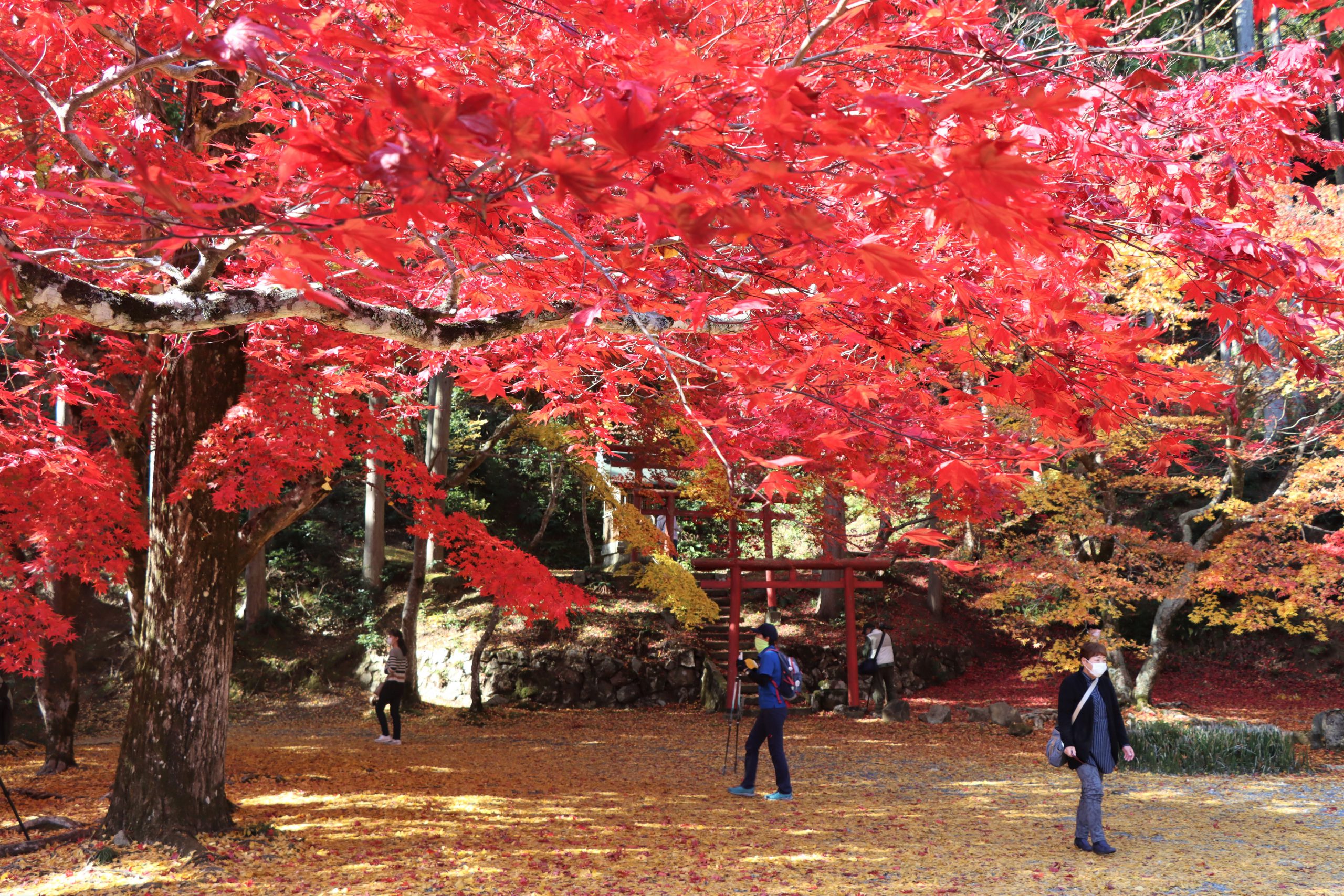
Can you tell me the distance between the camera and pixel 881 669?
12.7m

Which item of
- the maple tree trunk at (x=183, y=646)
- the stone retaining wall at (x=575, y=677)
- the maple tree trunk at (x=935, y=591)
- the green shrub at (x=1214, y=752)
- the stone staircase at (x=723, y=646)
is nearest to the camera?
the maple tree trunk at (x=183, y=646)

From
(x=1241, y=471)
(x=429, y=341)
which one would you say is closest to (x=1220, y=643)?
(x=1241, y=471)

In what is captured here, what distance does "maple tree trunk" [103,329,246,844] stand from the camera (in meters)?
5.21

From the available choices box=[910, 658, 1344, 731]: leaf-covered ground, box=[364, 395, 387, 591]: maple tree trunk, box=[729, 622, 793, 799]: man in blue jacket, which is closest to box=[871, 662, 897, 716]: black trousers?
box=[910, 658, 1344, 731]: leaf-covered ground

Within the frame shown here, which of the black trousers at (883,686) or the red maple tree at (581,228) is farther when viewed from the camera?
the black trousers at (883,686)

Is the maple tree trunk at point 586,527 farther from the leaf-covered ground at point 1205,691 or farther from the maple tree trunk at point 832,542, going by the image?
the leaf-covered ground at point 1205,691

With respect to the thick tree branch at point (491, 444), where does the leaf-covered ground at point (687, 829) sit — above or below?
below

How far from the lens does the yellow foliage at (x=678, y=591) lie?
11.8m

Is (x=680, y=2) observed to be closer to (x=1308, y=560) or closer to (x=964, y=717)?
(x=1308, y=560)

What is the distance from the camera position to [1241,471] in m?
10.8

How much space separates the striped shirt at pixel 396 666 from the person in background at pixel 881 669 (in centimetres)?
643

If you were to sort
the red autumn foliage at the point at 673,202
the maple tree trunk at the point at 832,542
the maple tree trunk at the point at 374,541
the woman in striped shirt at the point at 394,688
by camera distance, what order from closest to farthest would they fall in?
1. the red autumn foliage at the point at 673,202
2. the woman in striped shirt at the point at 394,688
3. the maple tree trunk at the point at 832,542
4. the maple tree trunk at the point at 374,541

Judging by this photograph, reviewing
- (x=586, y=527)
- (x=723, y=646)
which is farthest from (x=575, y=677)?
(x=586, y=527)

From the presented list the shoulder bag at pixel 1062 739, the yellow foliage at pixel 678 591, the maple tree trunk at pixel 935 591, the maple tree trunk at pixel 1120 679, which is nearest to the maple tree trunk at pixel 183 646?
the shoulder bag at pixel 1062 739
